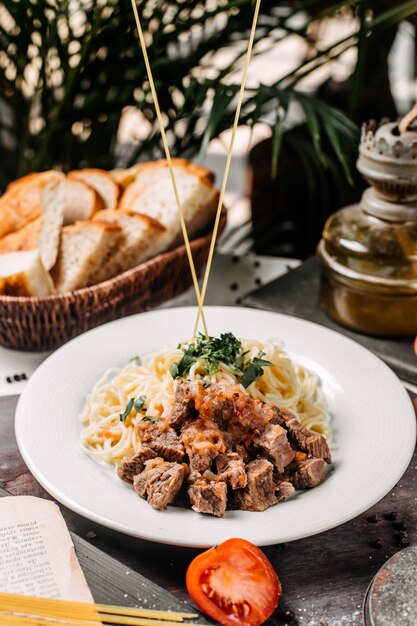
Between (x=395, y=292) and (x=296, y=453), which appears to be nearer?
(x=296, y=453)

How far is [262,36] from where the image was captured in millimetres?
3621

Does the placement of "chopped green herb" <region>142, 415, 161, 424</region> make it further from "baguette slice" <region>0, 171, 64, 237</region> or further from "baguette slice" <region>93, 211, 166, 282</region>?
"baguette slice" <region>0, 171, 64, 237</region>

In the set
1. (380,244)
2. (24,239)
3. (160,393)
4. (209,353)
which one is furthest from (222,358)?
(24,239)

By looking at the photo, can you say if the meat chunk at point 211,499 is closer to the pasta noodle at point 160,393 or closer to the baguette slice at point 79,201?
the pasta noodle at point 160,393

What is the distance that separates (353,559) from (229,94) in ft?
6.99

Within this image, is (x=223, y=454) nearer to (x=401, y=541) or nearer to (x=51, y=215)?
(x=401, y=541)

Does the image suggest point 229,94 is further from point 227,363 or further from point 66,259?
point 227,363

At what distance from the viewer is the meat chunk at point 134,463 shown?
84.0 inches

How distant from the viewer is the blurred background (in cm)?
340

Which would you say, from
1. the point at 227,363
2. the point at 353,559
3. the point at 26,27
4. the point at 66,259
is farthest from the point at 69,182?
the point at 353,559

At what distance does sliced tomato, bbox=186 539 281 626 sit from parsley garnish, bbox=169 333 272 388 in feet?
2.15

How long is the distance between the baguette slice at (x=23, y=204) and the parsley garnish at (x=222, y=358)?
109 cm

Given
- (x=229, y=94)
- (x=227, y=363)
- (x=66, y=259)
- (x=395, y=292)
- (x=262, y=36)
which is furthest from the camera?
(x=262, y=36)

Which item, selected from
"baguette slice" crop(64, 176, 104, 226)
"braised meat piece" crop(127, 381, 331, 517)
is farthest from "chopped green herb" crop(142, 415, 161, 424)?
"baguette slice" crop(64, 176, 104, 226)
